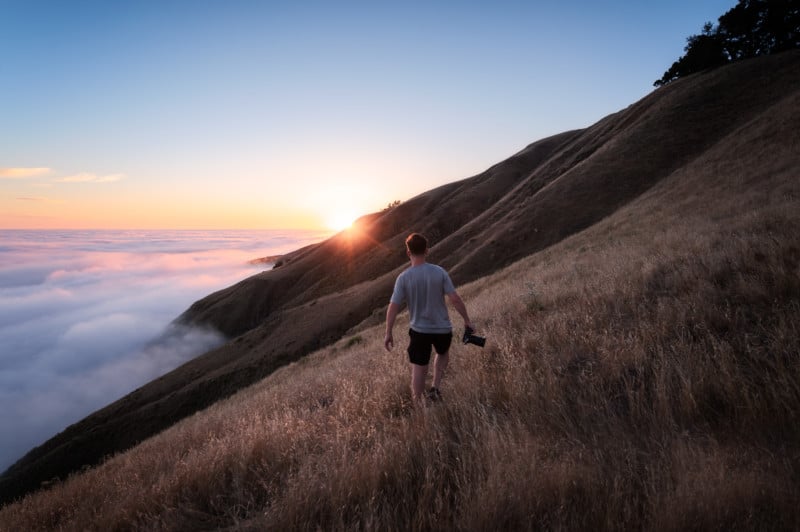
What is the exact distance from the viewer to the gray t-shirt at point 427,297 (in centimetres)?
522

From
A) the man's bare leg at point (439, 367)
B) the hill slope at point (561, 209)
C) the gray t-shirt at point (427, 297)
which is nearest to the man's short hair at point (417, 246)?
the gray t-shirt at point (427, 297)

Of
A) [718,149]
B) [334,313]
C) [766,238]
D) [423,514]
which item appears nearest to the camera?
[423,514]

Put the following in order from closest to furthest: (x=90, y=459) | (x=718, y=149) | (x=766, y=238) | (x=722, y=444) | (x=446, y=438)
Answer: (x=722, y=444) < (x=446, y=438) < (x=766, y=238) < (x=718, y=149) < (x=90, y=459)

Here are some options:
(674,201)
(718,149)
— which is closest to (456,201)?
(718,149)

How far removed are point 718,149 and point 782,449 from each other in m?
34.5

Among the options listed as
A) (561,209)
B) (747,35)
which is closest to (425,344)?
(561,209)

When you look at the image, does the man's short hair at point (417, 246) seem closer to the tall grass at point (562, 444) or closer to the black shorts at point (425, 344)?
the black shorts at point (425, 344)

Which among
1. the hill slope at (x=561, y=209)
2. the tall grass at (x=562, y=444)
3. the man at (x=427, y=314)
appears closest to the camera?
the tall grass at (x=562, y=444)

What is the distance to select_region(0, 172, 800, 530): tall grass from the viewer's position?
95.0 inches

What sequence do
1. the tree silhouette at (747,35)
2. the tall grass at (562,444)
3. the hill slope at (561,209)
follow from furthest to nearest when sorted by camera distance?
the tree silhouette at (747,35)
the hill slope at (561,209)
the tall grass at (562,444)

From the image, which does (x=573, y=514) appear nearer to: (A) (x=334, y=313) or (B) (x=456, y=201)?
(A) (x=334, y=313)

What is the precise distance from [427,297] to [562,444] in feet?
8.36

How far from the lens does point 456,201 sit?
64.9 meters

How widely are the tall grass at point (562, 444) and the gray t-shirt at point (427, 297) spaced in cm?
87
